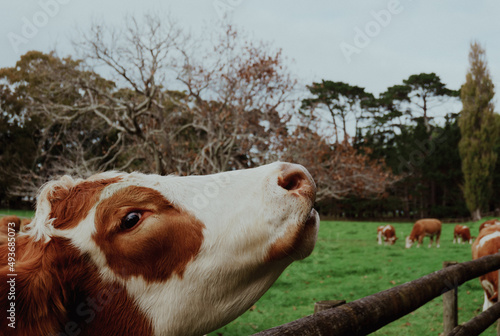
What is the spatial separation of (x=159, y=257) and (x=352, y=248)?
12642 millimetres

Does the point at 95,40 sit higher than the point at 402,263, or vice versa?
the point at 95,40

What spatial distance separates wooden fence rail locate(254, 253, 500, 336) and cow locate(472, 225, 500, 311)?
2.97 m

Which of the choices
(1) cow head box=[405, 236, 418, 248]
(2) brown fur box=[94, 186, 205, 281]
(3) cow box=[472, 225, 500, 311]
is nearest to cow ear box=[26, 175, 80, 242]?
(2) brown fur box=[94, 186, 205, 281]

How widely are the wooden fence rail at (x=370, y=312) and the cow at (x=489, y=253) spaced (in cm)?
297

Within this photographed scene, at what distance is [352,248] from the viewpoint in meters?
13.0

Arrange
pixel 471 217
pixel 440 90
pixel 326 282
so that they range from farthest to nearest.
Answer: pixel 440 90, pixel 471 217, pixel 326 282

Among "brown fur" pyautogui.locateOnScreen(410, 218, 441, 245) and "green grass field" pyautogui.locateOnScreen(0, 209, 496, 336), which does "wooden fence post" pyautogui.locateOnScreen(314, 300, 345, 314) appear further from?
"brown fur" pyautogui.locateOnScreen(410, 218, 441, 245)

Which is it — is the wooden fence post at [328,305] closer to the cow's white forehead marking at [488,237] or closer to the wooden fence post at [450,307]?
the wooden fence post at [450,307]

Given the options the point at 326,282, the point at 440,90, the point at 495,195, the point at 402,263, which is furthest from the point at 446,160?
the point at 326,282

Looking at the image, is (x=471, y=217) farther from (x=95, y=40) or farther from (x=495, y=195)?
(x=95, y=40)

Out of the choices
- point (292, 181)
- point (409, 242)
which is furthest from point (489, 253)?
point (409, 242)

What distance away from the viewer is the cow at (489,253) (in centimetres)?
524

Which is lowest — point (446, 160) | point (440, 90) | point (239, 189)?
point (239, 189)

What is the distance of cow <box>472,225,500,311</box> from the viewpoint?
524cm
